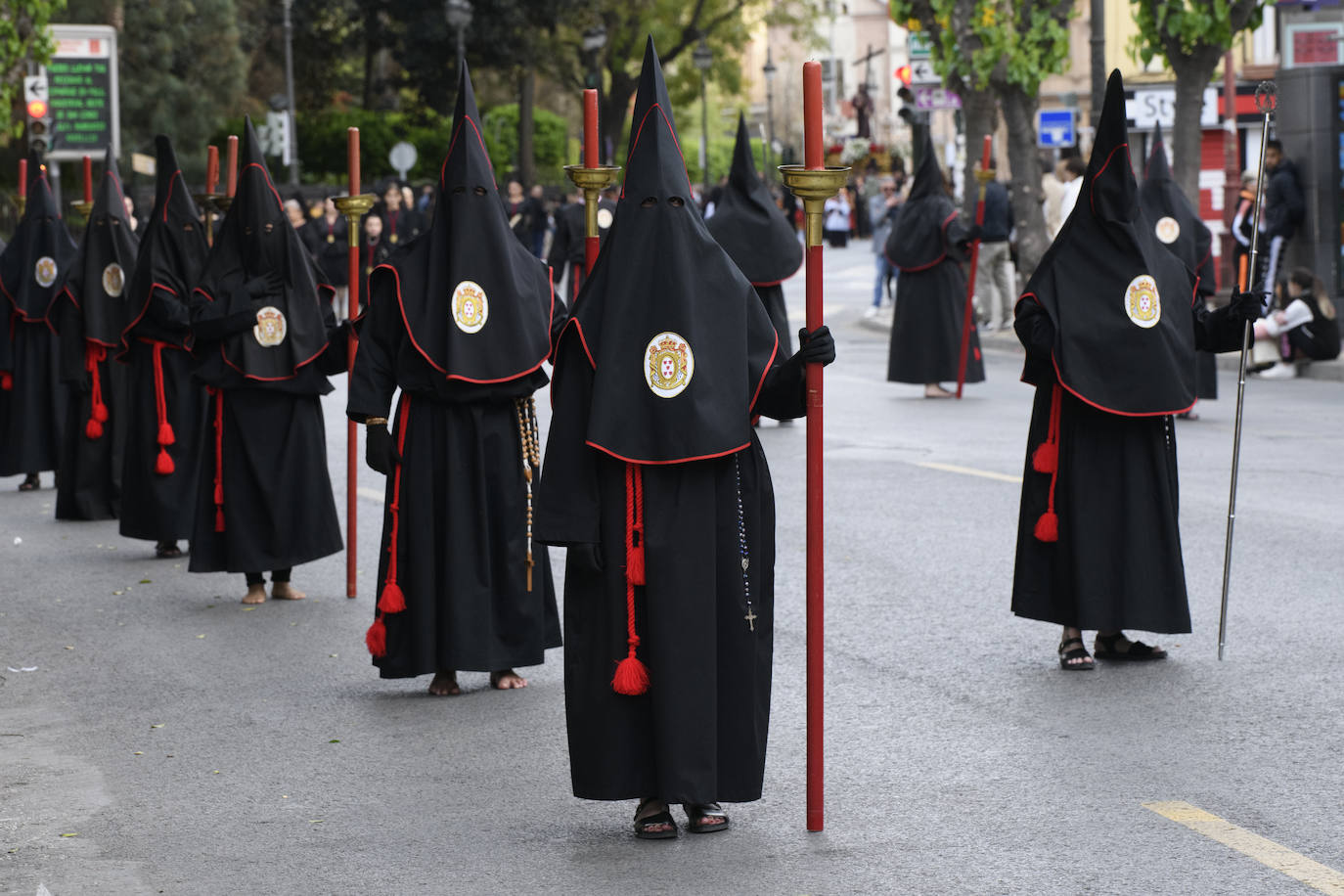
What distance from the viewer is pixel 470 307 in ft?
24.2

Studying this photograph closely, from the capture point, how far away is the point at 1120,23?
175 feet

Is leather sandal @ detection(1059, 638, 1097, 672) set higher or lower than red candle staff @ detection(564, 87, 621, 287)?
lower

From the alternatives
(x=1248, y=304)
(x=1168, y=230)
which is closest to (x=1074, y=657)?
(x=1248, y=304)

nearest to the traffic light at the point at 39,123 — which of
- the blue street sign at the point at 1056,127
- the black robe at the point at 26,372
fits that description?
the black robe at the point at 26,372

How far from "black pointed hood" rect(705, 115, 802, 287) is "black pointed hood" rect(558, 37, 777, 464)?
33.5ft

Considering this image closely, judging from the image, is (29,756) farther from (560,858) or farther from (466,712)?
(560,858)

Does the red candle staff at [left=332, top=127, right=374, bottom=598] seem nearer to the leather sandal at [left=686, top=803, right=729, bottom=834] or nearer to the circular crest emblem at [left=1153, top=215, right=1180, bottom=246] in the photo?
the leather sandal at [left=686, top=803, right=729, bottom=834]

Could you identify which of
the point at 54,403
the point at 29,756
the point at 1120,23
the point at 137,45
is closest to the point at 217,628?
the point at 29,756

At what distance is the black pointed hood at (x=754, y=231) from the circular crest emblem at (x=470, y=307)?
27.6 ft

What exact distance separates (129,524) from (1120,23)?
4608 centimetres

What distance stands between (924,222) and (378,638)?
1113cm

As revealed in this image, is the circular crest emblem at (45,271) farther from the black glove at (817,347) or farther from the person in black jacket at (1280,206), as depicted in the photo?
the person in black jacket at (1280,206)

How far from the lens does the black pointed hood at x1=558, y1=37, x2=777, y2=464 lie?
17.9ft

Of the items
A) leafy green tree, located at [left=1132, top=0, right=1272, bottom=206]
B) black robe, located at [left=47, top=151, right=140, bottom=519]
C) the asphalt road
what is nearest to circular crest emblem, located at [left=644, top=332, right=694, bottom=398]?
the asphalt road
